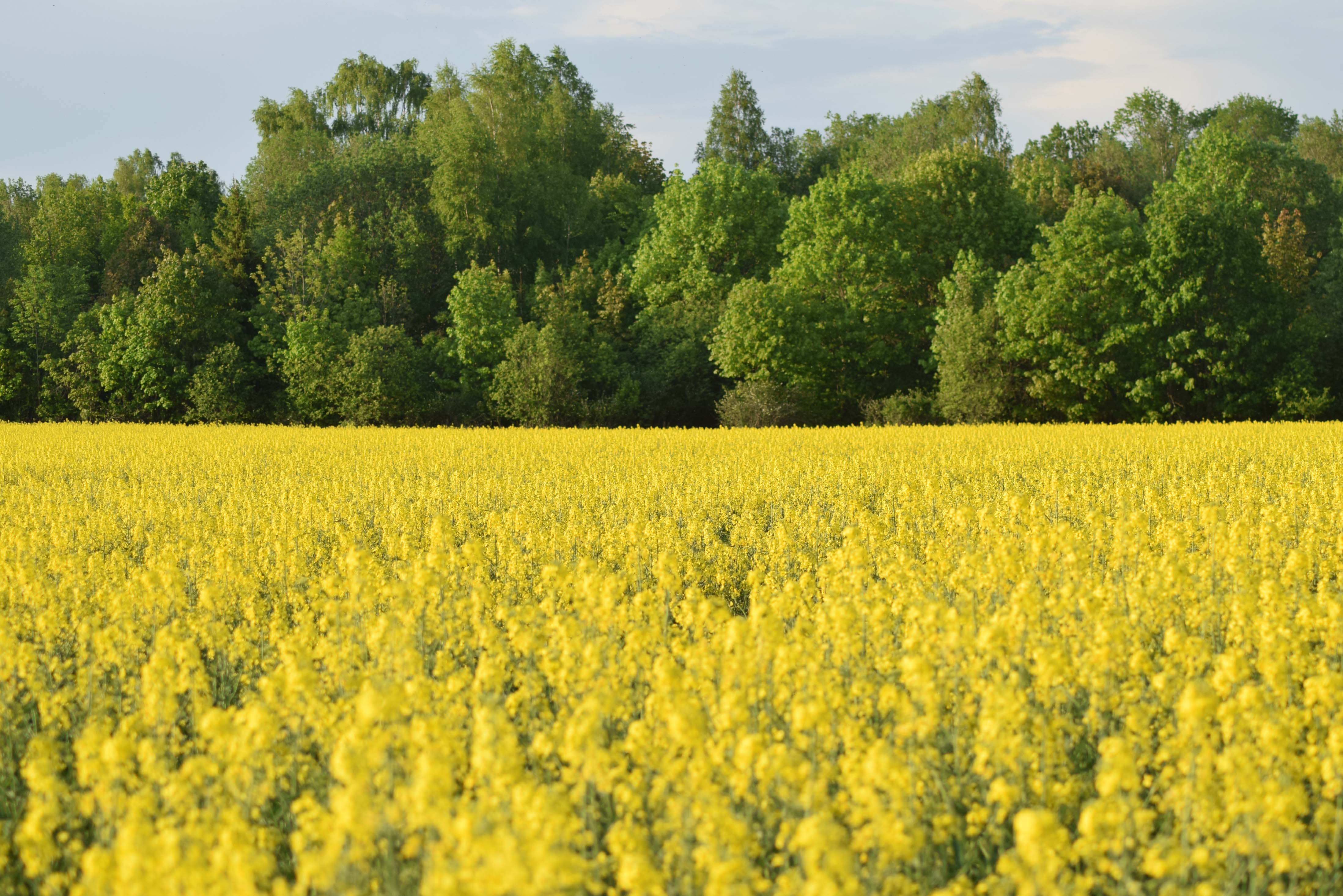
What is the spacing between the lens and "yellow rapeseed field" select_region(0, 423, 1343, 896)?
3.69 m

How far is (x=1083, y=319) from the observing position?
3875 cm

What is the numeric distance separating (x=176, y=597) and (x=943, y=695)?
5266mm

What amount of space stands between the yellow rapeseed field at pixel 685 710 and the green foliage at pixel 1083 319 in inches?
1081

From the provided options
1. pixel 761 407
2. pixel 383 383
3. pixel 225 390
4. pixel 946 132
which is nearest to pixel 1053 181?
pixel 946 132

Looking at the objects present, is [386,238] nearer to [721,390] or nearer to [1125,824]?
[721,390]

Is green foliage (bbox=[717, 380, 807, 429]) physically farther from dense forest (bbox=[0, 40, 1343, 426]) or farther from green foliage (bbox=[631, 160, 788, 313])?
green foliage (bbox=[631, 160, 788, 313])

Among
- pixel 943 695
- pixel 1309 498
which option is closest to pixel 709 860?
pixel 943 695

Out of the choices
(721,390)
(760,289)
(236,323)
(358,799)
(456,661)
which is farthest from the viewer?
(236,323)

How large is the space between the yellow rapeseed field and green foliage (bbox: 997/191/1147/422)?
90.1 ft

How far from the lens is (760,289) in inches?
1594

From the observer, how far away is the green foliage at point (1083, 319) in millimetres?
37938

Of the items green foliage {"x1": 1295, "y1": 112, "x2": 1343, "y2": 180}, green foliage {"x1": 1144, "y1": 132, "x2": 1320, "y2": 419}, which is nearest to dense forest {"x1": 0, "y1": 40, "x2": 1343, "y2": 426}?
green foliage {"x1": 1144, "y1": 132, "x2": 1320, "y2": 419}

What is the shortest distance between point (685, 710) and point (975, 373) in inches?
1429

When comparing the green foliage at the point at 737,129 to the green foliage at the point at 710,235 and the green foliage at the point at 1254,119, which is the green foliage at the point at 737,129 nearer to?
the green foliage at the point at 710,235
